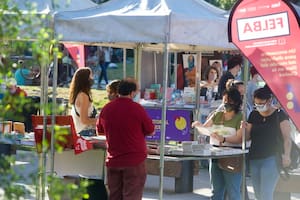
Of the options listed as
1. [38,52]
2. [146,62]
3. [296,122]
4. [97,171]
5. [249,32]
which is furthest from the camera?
[146,62]

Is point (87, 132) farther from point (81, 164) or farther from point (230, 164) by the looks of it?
point (230, 164)

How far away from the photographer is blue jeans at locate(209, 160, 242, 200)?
8.30 meters

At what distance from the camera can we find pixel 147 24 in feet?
23.7

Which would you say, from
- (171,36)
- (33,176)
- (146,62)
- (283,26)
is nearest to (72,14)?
(171,36)

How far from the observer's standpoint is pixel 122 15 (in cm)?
741

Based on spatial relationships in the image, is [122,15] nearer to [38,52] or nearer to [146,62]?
[38,52]

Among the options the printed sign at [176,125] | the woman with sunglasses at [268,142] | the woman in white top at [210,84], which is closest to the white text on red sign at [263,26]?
the woman with sunglasses at [268,142]

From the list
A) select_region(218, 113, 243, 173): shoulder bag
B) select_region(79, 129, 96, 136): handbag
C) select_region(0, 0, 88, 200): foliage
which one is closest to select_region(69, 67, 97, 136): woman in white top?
select_region(79, 129, 96, 136): handbag

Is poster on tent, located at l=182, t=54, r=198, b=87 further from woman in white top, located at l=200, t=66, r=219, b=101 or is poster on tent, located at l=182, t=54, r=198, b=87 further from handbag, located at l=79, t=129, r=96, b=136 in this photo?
handbag, located at l=79, t=129, r=96, b=136

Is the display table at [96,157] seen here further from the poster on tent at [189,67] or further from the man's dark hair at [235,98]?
the poster on tent at [189,67]

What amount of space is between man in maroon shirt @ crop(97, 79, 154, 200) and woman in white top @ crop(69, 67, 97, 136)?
124cm

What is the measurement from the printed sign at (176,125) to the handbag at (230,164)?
15.4 ft

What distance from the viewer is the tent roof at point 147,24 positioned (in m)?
7.22

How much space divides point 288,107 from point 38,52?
4402mm
